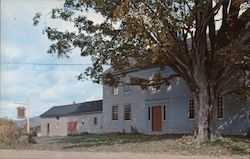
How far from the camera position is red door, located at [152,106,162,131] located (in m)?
41.8

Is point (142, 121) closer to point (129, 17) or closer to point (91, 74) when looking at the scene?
point (91, 74)

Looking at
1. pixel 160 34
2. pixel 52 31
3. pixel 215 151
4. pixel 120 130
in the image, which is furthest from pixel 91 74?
pixel 120 130

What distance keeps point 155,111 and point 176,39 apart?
1900cm

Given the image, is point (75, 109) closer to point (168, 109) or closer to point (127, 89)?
point (127, 89)

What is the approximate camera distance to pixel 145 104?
4369cm

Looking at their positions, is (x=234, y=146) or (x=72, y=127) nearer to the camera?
(x=234, y=146)

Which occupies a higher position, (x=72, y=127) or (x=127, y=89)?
(x=127, y=89)

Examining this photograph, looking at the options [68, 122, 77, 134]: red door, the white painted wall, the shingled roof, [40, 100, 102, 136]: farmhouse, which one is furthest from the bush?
[68, 122, 77, 134]: red door

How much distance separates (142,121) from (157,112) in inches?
94.4

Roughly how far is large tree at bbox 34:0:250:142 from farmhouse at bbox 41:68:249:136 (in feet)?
18.8

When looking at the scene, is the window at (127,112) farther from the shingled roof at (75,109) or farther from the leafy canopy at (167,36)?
the leafy canopy at (167,36)

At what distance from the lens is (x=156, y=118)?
42.2m

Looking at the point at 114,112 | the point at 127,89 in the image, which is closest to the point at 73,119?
the point at 114,112

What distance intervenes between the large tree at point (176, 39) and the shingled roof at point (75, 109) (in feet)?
100
